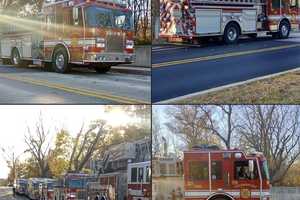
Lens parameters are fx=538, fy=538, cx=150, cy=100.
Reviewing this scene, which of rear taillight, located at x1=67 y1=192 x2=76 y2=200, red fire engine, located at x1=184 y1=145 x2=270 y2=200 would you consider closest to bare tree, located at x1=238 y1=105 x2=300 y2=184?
red fire engine, located at x1=184 y1=145 x2=270 y2=200

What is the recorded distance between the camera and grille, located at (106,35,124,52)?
28.1ft

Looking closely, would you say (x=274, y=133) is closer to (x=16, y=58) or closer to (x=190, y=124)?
(x=190, y=124)

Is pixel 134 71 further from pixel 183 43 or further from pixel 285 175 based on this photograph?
pixel 285 175

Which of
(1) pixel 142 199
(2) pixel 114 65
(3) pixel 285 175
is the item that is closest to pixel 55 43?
(2) pixel 114 65

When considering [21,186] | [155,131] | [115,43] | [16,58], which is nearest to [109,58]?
[115,43]

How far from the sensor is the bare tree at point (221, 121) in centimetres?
823

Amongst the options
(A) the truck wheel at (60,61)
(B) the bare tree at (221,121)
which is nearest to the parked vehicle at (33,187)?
(A) the truck wheel at (60,61)

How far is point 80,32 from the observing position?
28.0 feet

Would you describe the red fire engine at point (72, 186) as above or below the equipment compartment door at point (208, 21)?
below

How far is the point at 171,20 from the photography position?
8742mm

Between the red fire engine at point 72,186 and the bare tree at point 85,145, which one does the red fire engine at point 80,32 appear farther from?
the red fire engine at point 72,186

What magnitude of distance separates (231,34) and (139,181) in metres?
3.00

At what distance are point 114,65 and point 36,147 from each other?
1.79 metres

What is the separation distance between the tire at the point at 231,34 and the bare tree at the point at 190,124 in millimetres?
1475
